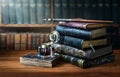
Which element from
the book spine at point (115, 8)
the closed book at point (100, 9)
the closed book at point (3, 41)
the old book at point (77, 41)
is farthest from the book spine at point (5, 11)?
the book spine at point (115, 8)

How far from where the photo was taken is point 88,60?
5.18ft

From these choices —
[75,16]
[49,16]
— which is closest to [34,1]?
[49,16]

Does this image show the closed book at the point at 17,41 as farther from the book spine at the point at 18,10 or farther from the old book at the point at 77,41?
the old book at the point at 77,41

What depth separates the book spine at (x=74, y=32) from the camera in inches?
63.8

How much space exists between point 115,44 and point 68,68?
734 millimetres

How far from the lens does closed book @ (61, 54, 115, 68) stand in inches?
61.7

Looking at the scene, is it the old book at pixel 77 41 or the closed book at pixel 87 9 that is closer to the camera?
the old book at pixel 77 41

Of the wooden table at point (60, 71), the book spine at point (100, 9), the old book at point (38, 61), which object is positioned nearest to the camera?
the wooden table at point (60, 71)

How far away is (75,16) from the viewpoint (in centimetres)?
213

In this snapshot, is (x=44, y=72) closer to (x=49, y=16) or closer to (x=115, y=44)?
(x=49, y=16)

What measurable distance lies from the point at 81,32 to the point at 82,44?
0.30 feet

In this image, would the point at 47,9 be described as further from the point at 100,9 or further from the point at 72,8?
the point at 100,9

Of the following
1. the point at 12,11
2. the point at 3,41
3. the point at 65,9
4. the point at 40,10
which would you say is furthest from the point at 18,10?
the point at 65,9

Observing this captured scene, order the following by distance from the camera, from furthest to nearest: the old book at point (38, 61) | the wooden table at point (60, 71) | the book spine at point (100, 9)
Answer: the book spine at point (100, 9), the old book at point (38, 61), the wooden table at point (60, 71)
